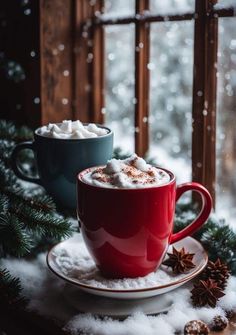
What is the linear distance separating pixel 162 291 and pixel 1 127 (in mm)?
516

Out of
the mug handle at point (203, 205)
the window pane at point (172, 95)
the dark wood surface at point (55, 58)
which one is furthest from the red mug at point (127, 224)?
the dark wood surface at point (55, 58)

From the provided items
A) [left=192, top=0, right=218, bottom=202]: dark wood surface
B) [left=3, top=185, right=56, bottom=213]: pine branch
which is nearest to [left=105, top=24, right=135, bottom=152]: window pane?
[left=192, top=0, right=218, bottom=202]: dark wood surface

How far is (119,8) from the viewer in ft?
3.96

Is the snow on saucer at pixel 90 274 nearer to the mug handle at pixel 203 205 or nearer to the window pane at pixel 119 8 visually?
the mug handle at pixel 203 205

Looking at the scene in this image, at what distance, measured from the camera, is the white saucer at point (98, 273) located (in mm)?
799

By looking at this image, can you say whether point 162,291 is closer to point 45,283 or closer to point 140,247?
point 140,247

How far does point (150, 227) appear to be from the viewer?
2.64ft

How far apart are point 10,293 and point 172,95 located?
1.75 feet

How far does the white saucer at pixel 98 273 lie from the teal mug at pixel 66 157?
0.09 m

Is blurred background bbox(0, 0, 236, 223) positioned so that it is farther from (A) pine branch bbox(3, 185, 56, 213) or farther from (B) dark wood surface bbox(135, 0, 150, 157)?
(A) pine branch bbox(3, 185, 56, 213)

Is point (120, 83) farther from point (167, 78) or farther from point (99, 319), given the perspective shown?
point (99, 319)

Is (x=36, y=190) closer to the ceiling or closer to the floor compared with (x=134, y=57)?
closer to the floor

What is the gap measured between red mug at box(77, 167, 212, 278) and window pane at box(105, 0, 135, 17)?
1.53 feet

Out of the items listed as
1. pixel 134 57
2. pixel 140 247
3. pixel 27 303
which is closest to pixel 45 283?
pixel 27 303
